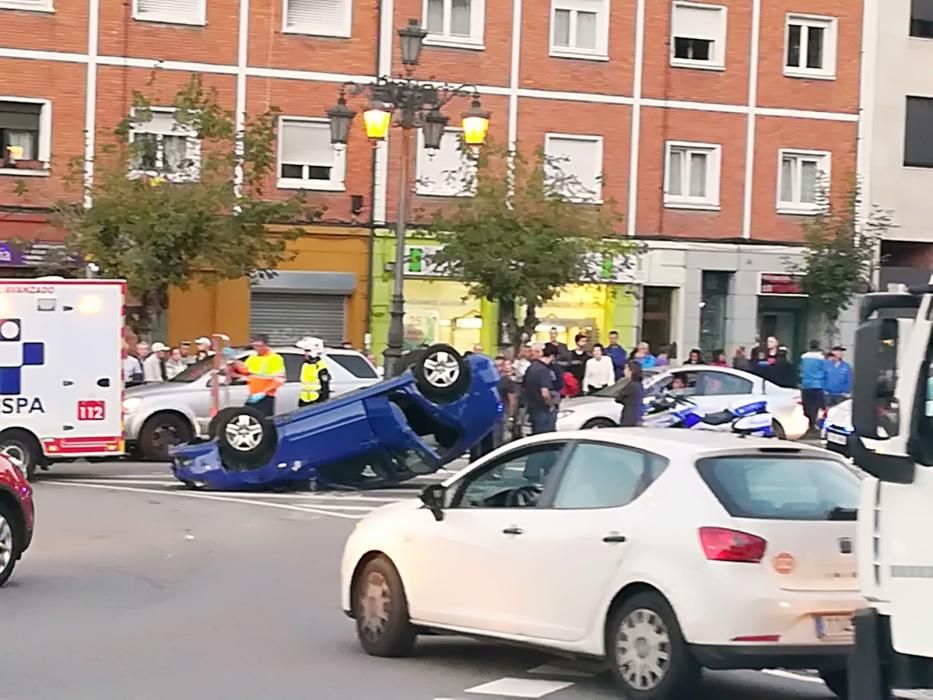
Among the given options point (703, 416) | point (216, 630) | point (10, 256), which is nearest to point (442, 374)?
point (703, 416)

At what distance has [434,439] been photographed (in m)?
21.0

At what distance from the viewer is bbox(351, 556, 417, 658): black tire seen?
10.6 meters

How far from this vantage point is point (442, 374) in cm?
2048

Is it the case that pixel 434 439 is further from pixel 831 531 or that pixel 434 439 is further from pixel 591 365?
pixel 831 531

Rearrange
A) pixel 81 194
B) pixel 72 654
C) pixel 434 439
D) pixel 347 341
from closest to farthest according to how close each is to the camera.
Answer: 1. pixel 72 654
2. pixel 434 439
3. pixel 81 194
4. pixel 347 341

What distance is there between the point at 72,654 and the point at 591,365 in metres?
20.4

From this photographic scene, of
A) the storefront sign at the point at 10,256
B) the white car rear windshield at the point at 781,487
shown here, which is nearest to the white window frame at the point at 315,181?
the storefront sign at the point at 10,256

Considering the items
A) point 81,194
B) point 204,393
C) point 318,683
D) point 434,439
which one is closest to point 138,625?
point 318,683

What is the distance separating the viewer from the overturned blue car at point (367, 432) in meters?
20.5

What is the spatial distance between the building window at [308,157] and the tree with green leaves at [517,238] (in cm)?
301

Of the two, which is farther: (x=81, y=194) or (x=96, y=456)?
(x=81, y=194)

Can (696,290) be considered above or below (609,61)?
below

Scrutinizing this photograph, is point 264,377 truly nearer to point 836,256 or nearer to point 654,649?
point 654,649

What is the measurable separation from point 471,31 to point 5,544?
25.8 m
